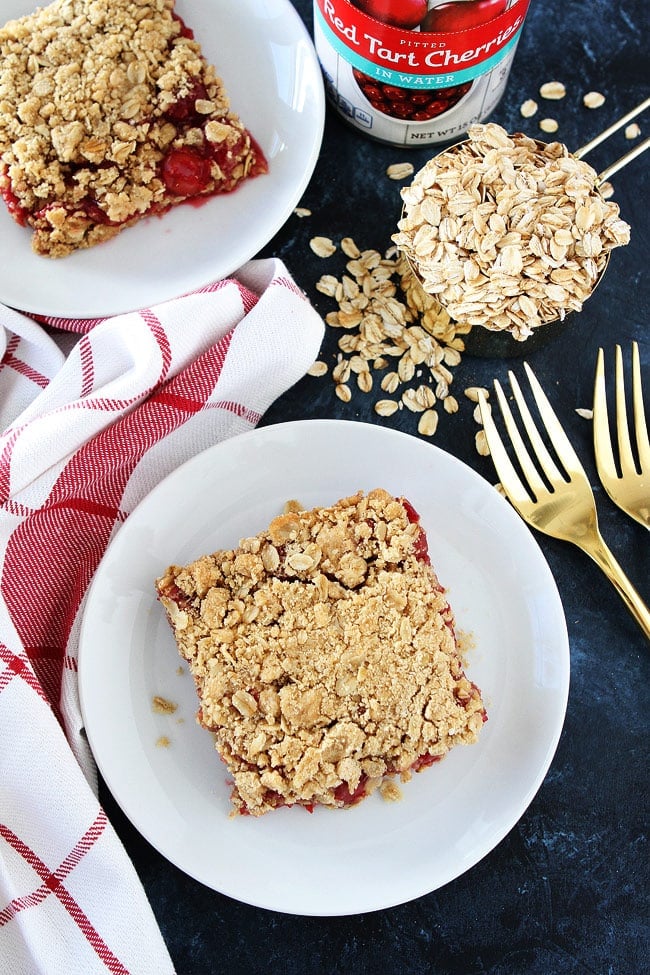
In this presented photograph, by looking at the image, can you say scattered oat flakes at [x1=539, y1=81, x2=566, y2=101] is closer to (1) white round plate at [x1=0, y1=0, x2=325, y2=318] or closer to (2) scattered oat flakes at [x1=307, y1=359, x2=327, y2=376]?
(1) white round plate at [x1=0, y1=0, x2=325, y2=318]

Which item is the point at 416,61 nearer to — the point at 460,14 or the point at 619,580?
the point at 460,14

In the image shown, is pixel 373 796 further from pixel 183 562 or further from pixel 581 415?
pixel 581 415

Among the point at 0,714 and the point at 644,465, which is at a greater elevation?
the point at 0,714

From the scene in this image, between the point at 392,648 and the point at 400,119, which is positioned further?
the point at 400,119

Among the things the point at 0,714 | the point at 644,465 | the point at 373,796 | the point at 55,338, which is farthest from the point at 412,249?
the point at 0,714

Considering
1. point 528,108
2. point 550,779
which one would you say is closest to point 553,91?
point 528,108
